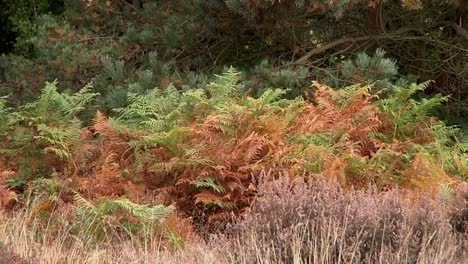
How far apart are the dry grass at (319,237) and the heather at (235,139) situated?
0.01 meters

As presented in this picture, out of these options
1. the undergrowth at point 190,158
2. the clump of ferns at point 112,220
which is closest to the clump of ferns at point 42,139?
the undergrowth at point 190,158

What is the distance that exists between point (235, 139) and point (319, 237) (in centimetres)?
199

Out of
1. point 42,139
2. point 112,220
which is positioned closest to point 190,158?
point 112,220

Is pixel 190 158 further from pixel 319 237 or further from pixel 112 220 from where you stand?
pixel 319 237

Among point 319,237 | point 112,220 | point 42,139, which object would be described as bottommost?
point 42,139

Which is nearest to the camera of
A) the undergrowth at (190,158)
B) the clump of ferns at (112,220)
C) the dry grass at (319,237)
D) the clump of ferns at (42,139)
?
the dry grass at (319,237)

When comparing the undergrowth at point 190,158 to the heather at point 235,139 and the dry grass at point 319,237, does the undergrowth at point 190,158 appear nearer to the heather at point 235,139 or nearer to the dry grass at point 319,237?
the heather at point 235,139

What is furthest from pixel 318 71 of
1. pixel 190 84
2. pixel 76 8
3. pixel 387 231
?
pixel 387 231

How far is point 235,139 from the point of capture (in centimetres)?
621

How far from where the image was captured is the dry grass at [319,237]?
13.6ft

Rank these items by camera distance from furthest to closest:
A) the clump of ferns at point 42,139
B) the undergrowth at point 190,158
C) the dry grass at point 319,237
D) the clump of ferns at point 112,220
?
the clump of ferns at point 42,139
the undergrowth at point 190,158
the clump of ferns at point 112,220
the dry grass at point 319,237

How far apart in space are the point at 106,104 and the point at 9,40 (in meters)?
4.94

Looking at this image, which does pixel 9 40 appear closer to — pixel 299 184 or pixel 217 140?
pixel 217 140

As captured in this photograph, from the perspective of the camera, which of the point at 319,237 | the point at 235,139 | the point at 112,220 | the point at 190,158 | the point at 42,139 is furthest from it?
the point at 42,139
